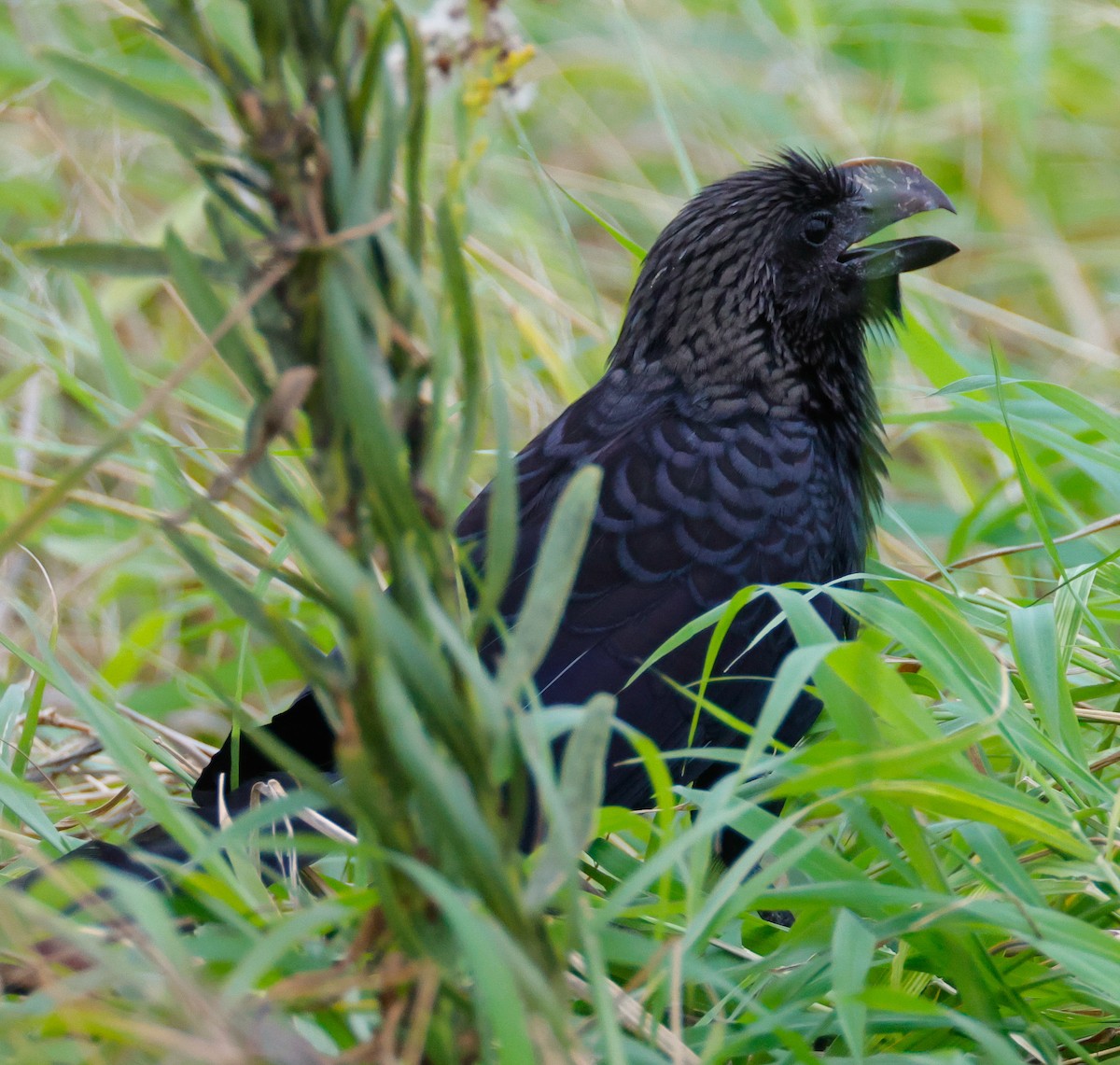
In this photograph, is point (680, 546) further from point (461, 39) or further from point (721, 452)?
point (461, 39)

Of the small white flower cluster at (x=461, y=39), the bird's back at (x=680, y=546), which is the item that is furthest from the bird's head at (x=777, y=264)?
the small white flower cluster at (x=461, y=39)

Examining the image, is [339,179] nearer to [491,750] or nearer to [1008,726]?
[491,750]

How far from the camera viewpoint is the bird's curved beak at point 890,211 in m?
1.87

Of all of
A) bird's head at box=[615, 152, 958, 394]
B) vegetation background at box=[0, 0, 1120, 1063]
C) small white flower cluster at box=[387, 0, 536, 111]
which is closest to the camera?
vegetation background at box=[0, 0, 1120, 1063]

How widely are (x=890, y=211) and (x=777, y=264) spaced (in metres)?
0.21

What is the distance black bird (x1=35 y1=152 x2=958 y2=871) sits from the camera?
159cm

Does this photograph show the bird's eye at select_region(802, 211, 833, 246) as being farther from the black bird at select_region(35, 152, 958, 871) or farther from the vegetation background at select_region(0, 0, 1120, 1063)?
the vegetation background at select_region(0, 0, 1120, 1063)

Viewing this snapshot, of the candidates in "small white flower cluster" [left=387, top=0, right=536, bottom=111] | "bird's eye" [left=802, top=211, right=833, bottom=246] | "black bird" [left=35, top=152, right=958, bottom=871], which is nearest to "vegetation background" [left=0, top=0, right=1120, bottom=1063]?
"small white flower cluster" [left=387, top=0, right=536, bottom=111]

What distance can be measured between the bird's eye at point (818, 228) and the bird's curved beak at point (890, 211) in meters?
0.04

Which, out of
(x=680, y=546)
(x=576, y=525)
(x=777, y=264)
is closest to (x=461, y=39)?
(x=777, y=264)

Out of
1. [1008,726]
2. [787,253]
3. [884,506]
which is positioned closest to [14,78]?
[787,253]

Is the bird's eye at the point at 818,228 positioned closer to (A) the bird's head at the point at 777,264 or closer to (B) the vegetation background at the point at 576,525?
(A) the bird's head at the point at 777,264

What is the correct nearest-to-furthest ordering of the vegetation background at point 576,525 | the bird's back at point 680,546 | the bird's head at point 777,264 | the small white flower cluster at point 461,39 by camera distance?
the vegetation background at point 576,525 → the small white flower cluster at point 461,39 → the bird's back at point 680,546 → the bird's head at point 777,264

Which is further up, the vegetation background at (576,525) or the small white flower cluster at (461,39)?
the small white flower cluster at (461,39)
